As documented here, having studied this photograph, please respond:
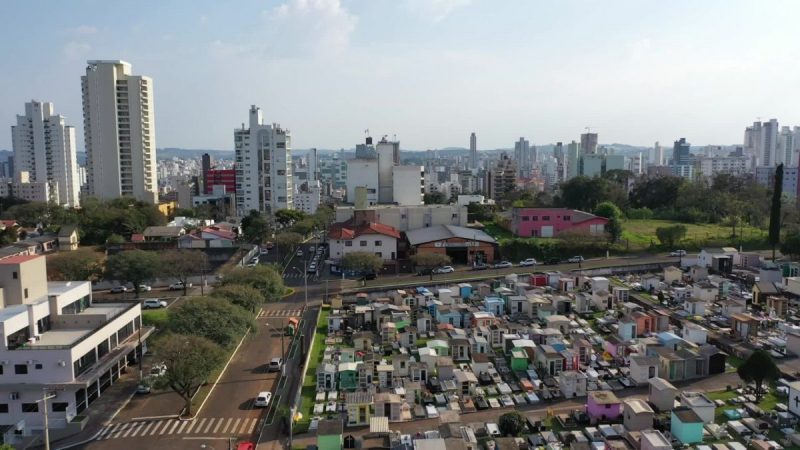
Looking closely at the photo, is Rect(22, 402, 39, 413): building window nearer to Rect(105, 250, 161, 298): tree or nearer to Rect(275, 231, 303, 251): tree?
Rect(105, 250, 161, 298): tree

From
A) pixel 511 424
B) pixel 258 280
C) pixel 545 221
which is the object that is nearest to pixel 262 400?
pixel 511 424

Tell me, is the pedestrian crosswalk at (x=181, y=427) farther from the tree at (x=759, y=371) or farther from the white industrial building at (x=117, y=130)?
the white industrial building at (x=117, y=130)

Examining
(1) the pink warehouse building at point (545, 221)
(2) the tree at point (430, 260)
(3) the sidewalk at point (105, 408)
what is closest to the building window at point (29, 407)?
(3) the sidewalk at point (105, 408)

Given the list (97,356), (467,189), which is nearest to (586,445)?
(97,356)

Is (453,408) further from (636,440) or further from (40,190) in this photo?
(40,190)

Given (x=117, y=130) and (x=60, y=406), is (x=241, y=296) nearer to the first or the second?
(x=60, y=406)

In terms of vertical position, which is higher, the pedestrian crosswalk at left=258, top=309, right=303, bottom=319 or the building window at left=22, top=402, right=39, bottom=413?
the pedestrian crosswalk at left=258, top=309, right=303, bottom=319

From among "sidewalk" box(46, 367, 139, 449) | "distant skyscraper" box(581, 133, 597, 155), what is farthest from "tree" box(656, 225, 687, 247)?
"distant skyscraper" box(581, 133, 597, 155)
